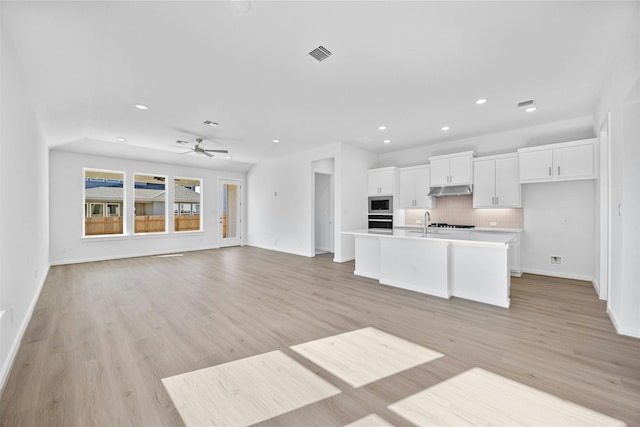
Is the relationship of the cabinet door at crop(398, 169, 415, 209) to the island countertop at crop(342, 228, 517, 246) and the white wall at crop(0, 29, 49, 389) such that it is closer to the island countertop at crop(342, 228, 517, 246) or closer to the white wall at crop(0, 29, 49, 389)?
the island countertop at crop(342, 228, 517, 246)

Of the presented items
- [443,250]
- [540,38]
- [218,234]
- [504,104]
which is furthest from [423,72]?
[218,234]

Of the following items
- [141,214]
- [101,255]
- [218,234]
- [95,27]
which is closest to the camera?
[95,27]

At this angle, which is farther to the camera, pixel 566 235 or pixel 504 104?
pixel 566 235

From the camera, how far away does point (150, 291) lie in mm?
4254

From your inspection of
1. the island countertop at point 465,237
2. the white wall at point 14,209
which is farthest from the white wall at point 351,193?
the white wall at point 14,209

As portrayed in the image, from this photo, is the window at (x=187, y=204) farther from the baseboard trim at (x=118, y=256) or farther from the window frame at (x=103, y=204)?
the window frame at (x=103, y=204)

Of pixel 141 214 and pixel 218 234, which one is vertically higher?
pixel 141 214

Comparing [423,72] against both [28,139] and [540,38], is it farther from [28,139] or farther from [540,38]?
[28,139]

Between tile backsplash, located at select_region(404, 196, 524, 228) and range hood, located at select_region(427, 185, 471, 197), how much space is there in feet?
1.17

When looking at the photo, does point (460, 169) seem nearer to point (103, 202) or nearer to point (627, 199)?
point (627, 199)

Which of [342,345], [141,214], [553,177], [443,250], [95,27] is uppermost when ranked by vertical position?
[95,27]

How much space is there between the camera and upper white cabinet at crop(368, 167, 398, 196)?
6745mm

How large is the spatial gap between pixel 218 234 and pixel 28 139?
612cm

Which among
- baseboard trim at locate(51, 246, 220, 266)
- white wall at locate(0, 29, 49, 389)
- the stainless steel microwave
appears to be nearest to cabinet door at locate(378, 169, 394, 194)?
the stainless steel microwave
